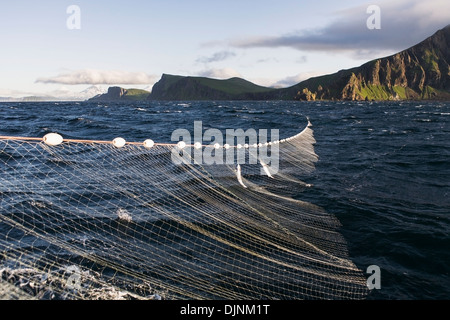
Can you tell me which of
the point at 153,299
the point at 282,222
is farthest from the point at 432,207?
the point at 153,299

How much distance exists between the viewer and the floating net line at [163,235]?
726 centimetres

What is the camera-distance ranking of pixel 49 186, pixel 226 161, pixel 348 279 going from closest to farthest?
pixel 348 279 → pixel 49 186 → pixel 226 161

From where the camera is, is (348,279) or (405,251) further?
(405,251)

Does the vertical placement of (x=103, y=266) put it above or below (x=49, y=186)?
below

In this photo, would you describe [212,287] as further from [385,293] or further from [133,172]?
[133,172]

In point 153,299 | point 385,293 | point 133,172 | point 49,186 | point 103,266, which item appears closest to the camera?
point 153,299

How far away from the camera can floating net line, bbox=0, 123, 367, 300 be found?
7.26m

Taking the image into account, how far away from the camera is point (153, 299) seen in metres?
6.63

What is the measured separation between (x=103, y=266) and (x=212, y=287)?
2764 mm

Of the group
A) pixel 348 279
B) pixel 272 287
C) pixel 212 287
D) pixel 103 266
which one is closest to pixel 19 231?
pixel 103 266

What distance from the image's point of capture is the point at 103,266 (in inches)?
318

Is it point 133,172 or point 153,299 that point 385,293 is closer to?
point 153,299

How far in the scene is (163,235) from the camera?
32.9 ft

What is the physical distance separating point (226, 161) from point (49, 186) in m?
8.93
